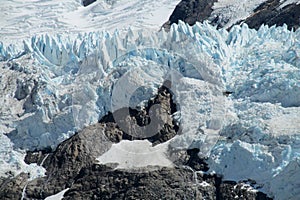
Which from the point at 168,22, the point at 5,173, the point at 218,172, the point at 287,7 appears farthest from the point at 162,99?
the point at 168,22

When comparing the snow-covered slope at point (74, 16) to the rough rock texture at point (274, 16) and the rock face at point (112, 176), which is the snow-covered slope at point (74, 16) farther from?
the rock face at point (112, 176)

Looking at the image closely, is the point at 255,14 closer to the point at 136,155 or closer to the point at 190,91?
the point at 190,91

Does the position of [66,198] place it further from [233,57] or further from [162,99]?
[233,57]

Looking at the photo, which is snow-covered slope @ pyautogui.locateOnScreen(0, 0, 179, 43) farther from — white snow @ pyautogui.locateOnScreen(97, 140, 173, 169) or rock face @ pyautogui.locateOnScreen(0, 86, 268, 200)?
white snow @ pyautogui.locateOnScreen(97, 140, 173, 169)

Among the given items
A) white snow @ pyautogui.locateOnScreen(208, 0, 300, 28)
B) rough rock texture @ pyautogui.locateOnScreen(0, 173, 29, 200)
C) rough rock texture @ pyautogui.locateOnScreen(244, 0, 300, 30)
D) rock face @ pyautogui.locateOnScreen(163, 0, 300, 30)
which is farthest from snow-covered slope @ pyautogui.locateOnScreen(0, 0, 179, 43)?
rough rock texture @ pyautogui.locateOnScreen(0, 173, 29, 200)

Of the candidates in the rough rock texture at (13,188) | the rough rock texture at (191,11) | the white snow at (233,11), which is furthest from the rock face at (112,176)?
the rough rock texture at (191,11)

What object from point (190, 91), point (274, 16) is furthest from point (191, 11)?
point (190, 91)
